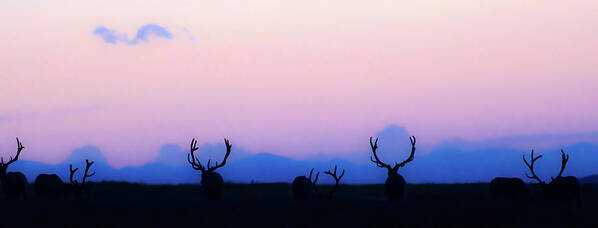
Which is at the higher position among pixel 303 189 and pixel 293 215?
pixel 303 189

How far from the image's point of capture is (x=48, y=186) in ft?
94.3

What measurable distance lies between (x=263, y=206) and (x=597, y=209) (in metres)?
8.96

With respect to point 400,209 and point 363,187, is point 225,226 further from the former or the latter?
point 363,187

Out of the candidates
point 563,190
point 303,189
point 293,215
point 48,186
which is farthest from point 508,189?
point 48,186

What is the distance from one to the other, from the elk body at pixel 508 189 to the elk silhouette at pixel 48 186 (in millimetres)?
15410

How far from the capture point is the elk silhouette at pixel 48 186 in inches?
1126

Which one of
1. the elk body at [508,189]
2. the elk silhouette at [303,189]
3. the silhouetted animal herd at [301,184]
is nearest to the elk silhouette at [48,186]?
the silhouetted animal herd at [301,184]

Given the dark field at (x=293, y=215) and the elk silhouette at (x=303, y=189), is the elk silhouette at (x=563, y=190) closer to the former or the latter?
the dark field at (x=293, y=215)

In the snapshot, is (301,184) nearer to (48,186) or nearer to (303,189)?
(303,189)

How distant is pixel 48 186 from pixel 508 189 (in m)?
16.3

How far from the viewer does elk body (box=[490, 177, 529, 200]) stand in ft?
84.4

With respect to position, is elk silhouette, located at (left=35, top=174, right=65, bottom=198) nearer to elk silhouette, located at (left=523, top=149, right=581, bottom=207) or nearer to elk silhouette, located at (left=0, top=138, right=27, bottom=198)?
elk silhouette, located at (left=0, top=138, right=27, bottom=198)

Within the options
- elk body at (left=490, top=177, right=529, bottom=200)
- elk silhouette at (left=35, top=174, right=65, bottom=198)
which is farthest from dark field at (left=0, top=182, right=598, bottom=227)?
elk silhouette at (left=35, top=174, right=65, bottom=198)

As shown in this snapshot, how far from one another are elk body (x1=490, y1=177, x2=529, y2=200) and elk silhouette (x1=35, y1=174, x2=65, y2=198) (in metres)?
15.4
